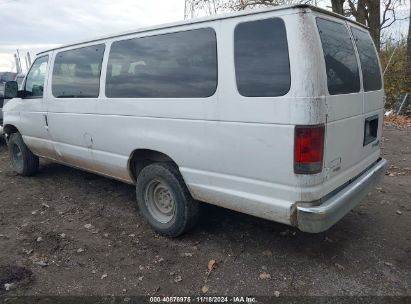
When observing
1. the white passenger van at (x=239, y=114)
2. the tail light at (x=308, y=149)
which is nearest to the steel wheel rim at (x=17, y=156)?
the white passenger van at (x=239, y=114)

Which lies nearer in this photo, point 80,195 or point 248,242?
point 248,242

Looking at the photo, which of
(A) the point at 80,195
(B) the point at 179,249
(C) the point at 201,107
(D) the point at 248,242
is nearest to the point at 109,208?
(A) the point at 80,195

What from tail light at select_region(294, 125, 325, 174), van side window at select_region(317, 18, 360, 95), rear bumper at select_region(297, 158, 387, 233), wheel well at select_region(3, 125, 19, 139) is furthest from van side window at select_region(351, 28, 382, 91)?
wheel well at select_region(3, 125, 19, 139)

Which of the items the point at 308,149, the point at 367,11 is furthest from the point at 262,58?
the point at 367,11

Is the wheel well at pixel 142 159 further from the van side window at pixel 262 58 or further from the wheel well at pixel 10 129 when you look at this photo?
the wheel well at pixel 10 129

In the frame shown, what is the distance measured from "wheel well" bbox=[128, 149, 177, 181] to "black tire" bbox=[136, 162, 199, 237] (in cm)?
8

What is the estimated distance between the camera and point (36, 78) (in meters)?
5.66

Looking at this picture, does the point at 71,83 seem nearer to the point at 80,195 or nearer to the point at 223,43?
the point at 80,195

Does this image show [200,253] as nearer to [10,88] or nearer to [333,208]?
[333,208]

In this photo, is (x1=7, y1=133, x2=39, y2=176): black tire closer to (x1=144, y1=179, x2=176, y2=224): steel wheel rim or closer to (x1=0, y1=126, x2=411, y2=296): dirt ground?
(x1=0, y1=126, x2=411, y2=296): dirt ground

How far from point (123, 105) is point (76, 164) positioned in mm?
1605

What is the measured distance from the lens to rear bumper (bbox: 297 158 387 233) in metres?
2.89

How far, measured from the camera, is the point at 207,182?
3465mm

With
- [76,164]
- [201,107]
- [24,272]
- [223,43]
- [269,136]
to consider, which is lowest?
[24,272]
